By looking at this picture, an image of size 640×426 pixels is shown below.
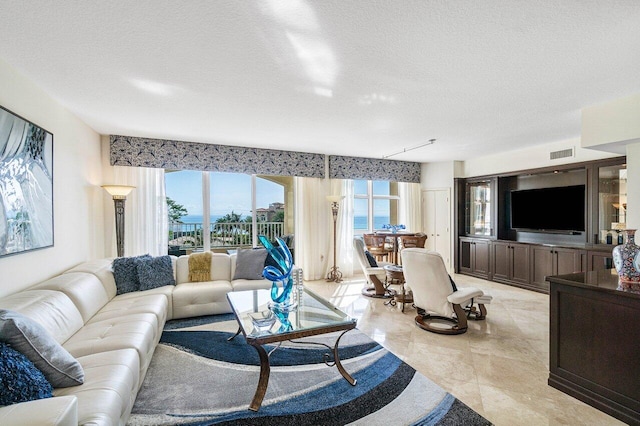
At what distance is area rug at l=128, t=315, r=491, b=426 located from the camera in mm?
1984

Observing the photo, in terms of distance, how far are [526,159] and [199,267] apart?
19.2 feet

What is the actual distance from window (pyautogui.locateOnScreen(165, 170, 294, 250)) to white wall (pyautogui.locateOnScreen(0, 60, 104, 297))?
1.21 metres

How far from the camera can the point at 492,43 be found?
2.13 m

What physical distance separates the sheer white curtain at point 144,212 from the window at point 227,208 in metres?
0.36

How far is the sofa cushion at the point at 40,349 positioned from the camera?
154cm

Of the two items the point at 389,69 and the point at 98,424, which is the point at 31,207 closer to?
the point at 98,424

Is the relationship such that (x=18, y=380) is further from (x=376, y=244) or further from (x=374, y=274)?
(x=376, y=244)

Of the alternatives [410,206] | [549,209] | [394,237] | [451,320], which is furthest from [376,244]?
[549,209]

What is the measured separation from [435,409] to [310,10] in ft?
8.84

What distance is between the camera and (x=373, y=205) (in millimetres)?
6965

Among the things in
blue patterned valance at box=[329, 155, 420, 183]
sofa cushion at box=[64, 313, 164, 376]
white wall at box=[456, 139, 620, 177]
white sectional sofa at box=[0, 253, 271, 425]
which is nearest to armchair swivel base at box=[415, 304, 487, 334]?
white sectional sofa at box=[0, 253, 271, 425]

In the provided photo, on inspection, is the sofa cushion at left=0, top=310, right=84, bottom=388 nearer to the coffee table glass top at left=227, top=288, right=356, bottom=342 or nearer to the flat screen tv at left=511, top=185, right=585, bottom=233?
the coffee table glass top at left=227, top=288, right=356, bottom=342

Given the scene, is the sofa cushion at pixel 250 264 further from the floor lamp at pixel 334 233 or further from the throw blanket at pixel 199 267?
the floor lamp at pixel 334 233

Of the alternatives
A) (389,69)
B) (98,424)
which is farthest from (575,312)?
(98,424)
